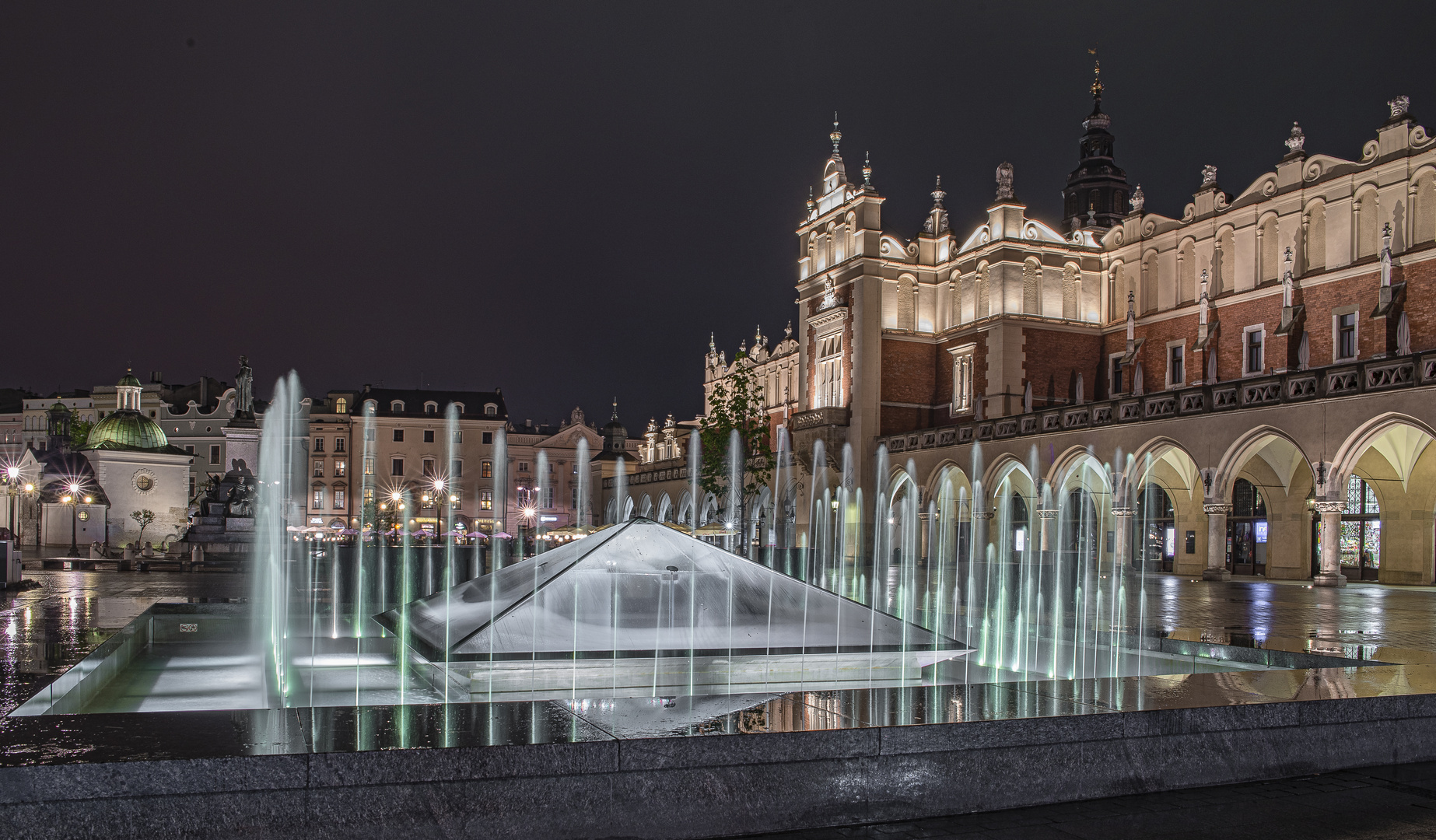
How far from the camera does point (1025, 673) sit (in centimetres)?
963

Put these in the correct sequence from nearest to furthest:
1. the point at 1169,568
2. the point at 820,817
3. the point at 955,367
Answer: the point at 820,817
the point at 1169,568
the point at 955,367

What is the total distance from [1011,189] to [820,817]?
1681 inches

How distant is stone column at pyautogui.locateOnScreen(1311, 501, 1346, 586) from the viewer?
26.5 meters

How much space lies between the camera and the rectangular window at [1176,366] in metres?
39.5

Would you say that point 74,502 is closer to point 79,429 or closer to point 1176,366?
point 1176,366

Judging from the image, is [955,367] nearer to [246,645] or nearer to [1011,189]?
[1011,189]

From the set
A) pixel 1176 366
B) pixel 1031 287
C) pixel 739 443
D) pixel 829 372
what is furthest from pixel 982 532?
pixel 739 443

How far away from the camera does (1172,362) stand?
132 ft

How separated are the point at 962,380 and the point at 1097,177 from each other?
26.1m

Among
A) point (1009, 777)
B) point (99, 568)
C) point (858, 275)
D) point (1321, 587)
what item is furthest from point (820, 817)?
point (858, 275)

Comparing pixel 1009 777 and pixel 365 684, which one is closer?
pixel 1009 777

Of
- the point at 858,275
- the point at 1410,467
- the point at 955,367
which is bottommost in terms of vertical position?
the point at 1410,467

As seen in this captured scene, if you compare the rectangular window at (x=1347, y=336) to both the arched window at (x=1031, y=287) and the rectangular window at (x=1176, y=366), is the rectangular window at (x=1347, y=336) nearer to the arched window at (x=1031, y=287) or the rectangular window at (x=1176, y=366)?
the rectangular window at (x=1176, y=366)

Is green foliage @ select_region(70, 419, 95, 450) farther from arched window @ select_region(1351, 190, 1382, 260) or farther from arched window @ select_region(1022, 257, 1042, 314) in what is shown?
arched window @ select_region(1351, 190, 1382, 260)
